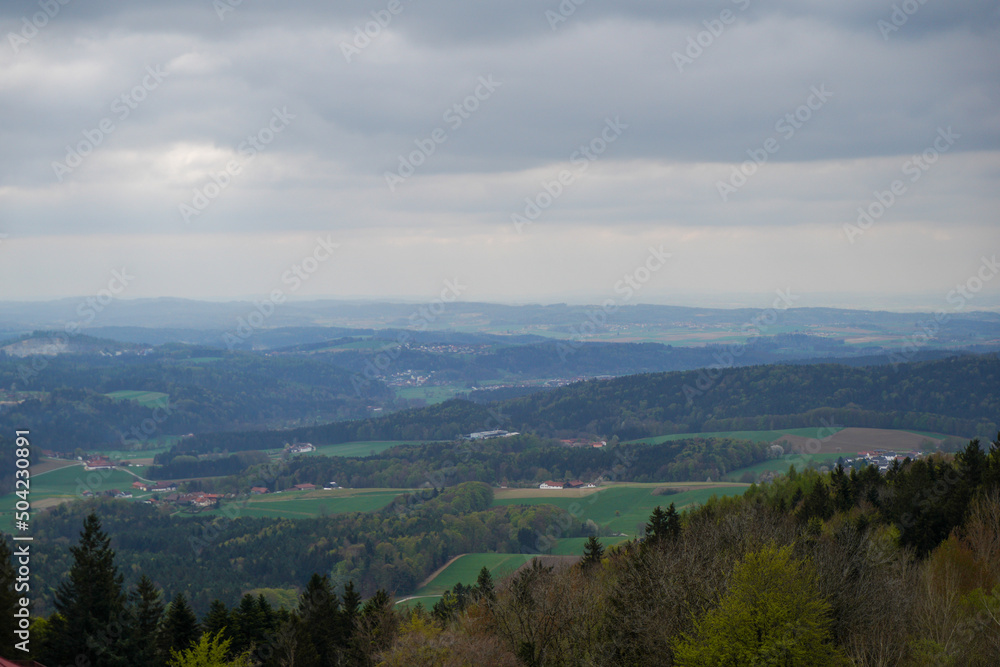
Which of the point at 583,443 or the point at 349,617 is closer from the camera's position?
the point at 349,617

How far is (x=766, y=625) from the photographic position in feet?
65.2

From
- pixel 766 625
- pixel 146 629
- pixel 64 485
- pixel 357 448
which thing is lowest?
pixel 64 485

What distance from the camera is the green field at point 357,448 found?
172500 mm

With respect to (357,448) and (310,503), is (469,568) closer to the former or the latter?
(310,503)

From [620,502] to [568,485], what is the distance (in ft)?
67.1

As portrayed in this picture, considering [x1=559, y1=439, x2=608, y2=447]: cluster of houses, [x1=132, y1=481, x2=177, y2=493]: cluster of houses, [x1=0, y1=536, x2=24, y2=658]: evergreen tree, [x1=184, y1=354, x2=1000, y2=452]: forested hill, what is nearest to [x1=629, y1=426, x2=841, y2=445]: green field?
[x1=184, y1=354, x2=1000, y2=452]: forested hill

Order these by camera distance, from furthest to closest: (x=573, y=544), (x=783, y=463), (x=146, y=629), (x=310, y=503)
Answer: (x=783, y=463), (x=310, y=503), (x=573, y=544), (x=146, y=629)

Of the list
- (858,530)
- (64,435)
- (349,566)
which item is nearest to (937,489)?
(858,530)

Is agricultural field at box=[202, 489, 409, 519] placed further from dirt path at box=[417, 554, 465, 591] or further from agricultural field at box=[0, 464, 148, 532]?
dirt path at box=[417, 554, 465, 591]

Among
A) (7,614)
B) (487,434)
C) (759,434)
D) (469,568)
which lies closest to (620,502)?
(469,568)

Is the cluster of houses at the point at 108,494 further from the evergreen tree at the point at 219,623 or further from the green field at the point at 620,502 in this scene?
the evergreen tree at the point at 219,623

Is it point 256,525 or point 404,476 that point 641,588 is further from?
point 404,476

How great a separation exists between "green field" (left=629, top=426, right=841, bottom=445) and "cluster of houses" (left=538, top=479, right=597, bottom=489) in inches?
1113

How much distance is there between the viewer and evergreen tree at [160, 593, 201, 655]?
34.7 metres
